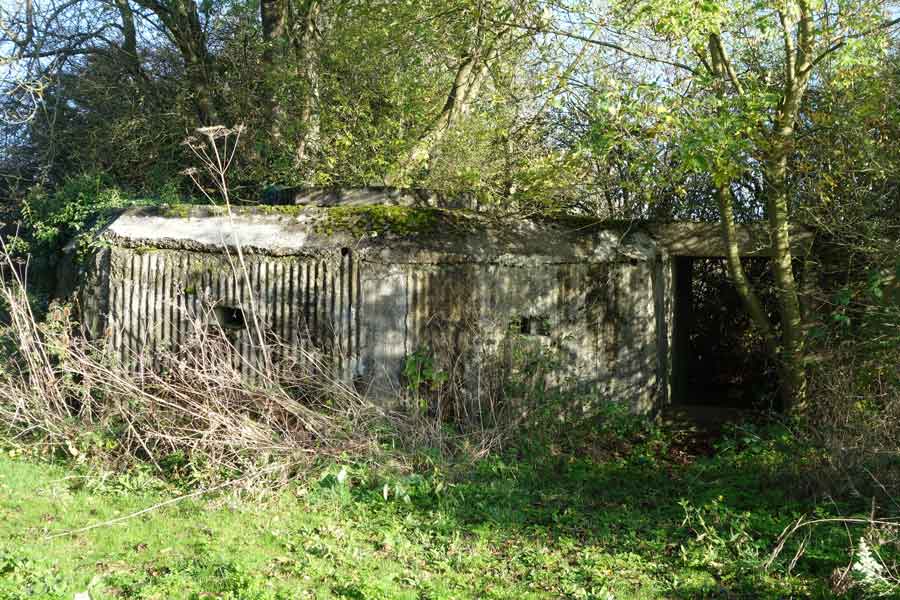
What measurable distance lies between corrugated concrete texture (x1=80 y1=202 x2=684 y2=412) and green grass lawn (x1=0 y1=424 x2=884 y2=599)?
140 cm

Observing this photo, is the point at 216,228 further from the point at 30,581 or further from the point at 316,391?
the point at 30,581

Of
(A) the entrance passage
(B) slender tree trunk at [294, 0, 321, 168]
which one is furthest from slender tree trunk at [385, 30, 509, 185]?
(A) the entrance passage

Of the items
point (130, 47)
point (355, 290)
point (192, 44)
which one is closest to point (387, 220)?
point (355, 290)

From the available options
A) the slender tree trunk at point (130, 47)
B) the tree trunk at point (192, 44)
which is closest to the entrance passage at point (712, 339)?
the tree trunk at point (192, 44)

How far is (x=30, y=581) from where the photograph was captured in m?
4.82

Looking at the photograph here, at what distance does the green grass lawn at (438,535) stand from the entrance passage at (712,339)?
2.76 m

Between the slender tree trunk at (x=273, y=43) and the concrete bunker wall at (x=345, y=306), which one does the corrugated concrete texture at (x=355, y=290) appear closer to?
the concrete bunker wall at (x=345, y=306)

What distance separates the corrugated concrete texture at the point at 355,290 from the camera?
8250 mm

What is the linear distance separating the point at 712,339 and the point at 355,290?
16.4 feet

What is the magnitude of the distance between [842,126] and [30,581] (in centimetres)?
770

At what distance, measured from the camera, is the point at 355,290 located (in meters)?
8.26

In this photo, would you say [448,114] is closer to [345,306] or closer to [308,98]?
[308,98]

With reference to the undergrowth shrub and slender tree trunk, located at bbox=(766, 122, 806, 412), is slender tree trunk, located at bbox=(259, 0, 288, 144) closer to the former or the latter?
slender tree trunk, located at bbox=(766, 122, 806, 412)

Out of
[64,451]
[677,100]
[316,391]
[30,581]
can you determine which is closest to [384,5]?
[677,100]
